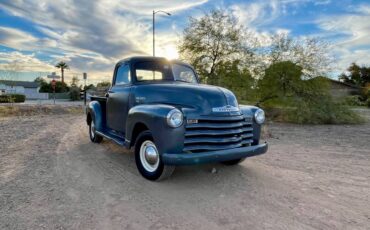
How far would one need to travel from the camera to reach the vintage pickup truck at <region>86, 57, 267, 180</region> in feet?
12.2

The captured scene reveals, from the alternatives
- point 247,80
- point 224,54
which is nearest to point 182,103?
point 247,80

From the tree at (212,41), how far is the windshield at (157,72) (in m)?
8.93

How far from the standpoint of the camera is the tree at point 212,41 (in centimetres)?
1455

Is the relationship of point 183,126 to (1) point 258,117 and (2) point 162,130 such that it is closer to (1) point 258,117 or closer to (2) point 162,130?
(2) point 162,130

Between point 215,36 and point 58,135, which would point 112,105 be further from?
point 215,36

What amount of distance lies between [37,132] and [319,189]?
330 inches

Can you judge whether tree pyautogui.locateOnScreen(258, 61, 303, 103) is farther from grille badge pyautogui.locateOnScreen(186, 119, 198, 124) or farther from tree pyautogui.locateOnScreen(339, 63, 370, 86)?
tree pyautogui.locateOnScreen(339, 63, 370, 86)

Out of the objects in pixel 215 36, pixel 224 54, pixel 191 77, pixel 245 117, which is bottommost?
pixel 245 117

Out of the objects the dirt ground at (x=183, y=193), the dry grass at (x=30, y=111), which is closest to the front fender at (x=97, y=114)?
the dirt ground at (x=183, y=193)

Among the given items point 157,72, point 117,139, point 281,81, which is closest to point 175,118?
point 157,72

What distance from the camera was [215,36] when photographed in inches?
578

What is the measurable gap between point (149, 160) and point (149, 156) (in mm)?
74

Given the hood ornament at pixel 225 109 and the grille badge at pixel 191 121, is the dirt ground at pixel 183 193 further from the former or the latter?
the hood ornament at pixel 225 109

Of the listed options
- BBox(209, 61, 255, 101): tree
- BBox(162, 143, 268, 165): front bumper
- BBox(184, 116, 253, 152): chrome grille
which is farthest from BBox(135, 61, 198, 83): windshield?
BBox(209, 61, 255, 101): tree
